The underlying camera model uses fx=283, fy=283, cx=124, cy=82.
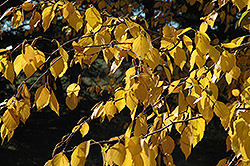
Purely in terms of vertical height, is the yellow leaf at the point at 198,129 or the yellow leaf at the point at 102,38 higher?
the yellow leaf at the point at 102,38

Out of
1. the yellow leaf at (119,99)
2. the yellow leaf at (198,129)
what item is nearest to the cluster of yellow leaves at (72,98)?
the yellow leaf at (119,99)

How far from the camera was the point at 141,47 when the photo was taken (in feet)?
2.01

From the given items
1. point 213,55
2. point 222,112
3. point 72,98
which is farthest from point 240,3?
point 72,98

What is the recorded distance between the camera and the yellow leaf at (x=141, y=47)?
61 cm

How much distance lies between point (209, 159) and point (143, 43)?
4051mm

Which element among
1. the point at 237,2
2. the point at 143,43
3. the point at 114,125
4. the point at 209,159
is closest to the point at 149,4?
the point at 114,125

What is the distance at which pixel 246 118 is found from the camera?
2.07ft

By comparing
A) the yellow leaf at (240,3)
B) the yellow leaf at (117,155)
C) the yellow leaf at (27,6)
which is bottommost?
the yellow leaf at (117,155)

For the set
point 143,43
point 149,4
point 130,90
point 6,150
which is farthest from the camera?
point 6,150

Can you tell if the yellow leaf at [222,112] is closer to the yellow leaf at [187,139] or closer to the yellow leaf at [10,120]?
the yellow leaf at [187,139]

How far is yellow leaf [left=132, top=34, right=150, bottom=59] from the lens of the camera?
23.9 inches

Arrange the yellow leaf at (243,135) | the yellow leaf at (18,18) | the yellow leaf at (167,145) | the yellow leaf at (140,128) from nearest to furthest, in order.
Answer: the yellow leaf at (243,135) < the yellow leaf at (140,128) < the yellow leaf at (167,145) < the yellow leaf at (18,18)

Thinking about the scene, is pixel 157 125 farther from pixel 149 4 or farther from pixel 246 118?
pixel 149 4

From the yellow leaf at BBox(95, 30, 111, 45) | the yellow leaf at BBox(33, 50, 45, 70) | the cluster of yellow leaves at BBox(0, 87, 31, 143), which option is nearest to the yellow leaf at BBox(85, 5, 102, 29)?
the yellow leaf at BBox(95, 30, 111, 45)
